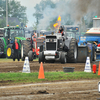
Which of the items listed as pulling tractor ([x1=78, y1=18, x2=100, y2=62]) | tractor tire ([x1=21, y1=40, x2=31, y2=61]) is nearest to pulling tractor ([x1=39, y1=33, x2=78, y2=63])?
pulling tractor ([x1=78, y1=18, x2=100, y2=62])

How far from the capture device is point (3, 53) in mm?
26359

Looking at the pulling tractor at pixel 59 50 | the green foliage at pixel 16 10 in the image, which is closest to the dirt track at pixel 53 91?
the pulling tractor at pixel 59 50

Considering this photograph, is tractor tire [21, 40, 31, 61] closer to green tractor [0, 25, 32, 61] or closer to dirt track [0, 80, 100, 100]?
green tractor [0, 25, 32, 61]

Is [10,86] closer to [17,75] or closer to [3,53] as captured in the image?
[17,75]

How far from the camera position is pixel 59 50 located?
20.0 meters

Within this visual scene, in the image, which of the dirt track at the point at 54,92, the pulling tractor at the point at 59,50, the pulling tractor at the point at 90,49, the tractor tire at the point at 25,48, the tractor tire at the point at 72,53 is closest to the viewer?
the dirt track at the point at 54,92

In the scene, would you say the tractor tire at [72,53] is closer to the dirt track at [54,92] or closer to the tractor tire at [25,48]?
the tractor tire at [25,48]

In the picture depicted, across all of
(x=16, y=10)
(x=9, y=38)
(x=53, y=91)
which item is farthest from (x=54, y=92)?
(x=16, y=10)

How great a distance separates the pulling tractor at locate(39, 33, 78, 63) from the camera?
19.2 meters

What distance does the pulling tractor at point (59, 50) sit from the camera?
19188 mm

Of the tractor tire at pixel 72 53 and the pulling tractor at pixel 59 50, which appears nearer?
the pulling tractor at pixel 59 50

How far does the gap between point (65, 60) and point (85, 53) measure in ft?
6.77

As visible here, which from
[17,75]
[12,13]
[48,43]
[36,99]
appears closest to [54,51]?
[48,43]

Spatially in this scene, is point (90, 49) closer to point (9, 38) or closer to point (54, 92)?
point (9, 38)
